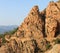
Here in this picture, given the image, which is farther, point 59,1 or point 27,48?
point 59,1

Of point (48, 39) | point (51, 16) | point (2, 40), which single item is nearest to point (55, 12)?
point (51, 16)

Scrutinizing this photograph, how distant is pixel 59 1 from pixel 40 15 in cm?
696

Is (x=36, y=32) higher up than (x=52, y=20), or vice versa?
(x=52, y=20)

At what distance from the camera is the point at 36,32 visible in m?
64.9

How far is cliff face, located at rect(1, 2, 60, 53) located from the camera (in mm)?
62094

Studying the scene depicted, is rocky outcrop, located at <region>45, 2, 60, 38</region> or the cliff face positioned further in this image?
rocky outcrop, located at <region>45, 2, 60, 38</region>

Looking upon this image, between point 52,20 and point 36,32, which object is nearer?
point 52,20

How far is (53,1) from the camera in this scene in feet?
231

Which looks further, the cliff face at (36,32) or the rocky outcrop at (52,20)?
the rocky outcrop at (52,20)

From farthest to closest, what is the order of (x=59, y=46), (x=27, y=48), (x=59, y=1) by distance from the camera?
(x=59, y=1) < (x=27, y=48) < (x=59, y=46)

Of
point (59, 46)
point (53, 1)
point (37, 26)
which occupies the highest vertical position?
point (53, 1)

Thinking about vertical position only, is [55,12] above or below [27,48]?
above

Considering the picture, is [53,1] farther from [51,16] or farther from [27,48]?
[27,48]

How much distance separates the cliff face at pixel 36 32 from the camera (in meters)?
62.1
